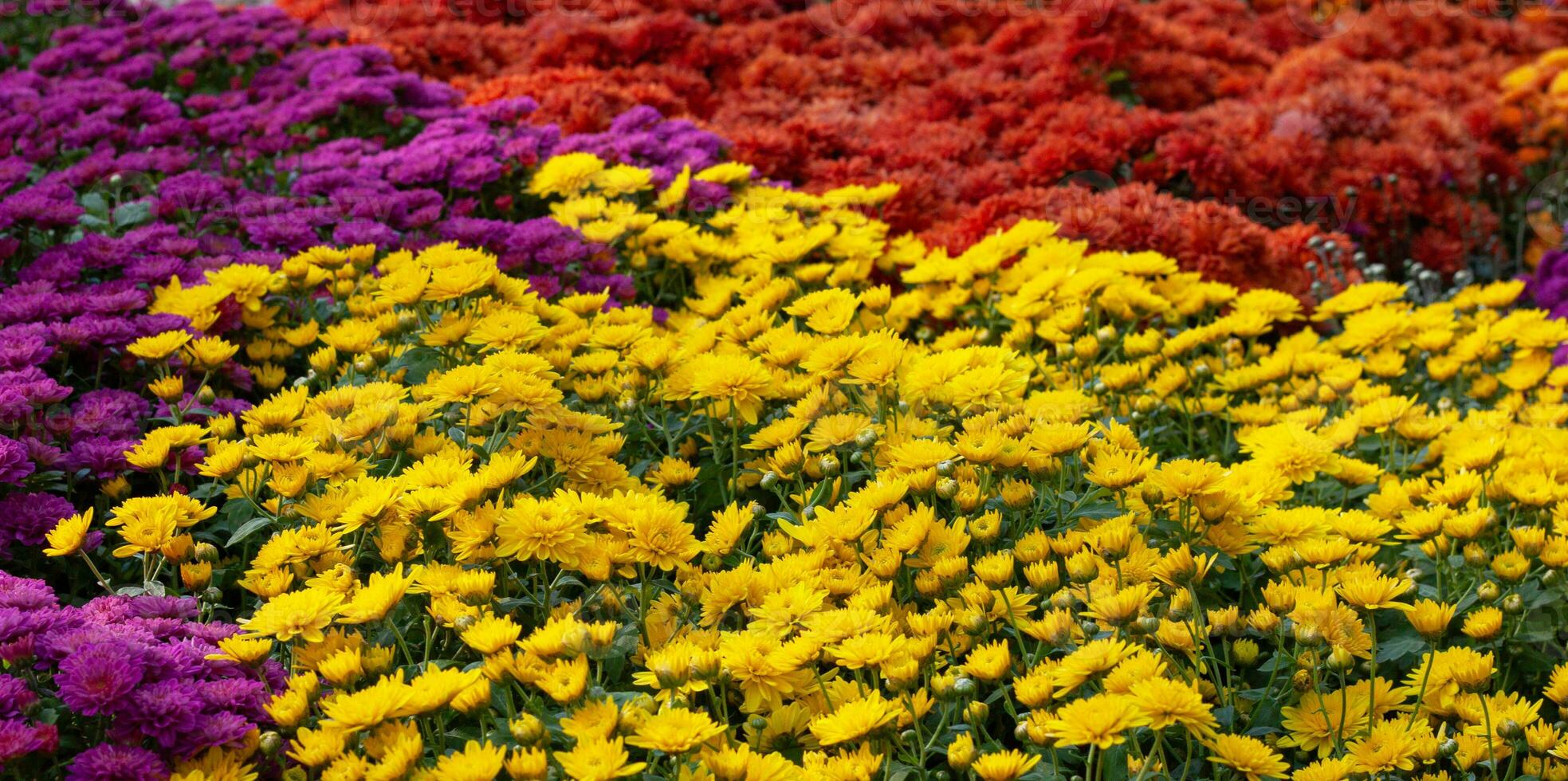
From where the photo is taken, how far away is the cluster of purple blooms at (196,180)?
2371mm

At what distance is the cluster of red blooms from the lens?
3969mm

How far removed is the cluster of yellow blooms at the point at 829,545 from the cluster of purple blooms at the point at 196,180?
19 centimetres

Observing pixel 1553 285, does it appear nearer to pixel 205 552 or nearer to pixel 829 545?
pixel 829 545

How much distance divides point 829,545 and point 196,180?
83.9 inches

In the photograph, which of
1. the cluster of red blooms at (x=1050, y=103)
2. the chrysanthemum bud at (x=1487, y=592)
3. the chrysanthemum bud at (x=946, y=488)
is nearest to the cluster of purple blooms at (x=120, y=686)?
the chrysanthemum bud at (x=946, y=488)

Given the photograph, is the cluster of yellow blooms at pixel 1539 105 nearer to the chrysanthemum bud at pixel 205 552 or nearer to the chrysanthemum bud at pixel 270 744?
the chrysanthemum bud at pixel 205 552

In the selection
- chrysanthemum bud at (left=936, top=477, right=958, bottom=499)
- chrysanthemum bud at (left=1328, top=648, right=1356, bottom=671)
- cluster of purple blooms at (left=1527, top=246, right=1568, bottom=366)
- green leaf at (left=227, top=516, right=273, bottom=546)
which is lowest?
cluster of purple blooms at (left=1527, top=246, right=1568, bottom=366)

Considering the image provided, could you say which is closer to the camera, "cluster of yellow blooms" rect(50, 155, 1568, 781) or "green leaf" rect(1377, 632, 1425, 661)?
"cluster of yellow blooms" rect(50, 155, 1568, 781)

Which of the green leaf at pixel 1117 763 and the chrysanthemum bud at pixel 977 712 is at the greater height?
the chrysanthemum bud at pixel 977 712

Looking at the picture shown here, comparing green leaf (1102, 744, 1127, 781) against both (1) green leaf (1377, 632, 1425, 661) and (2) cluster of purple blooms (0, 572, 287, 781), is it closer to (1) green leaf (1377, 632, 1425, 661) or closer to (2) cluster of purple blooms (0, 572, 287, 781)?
(1) green leaf (1377, 632, 1425, 661)

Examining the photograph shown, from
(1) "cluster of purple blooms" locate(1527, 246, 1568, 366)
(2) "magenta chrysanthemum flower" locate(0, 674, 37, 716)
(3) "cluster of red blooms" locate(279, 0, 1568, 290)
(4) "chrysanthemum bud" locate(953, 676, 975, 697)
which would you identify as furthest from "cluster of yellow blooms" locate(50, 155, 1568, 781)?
(3) "cluster of red blooms" locate(279, 0, 1568, 290)

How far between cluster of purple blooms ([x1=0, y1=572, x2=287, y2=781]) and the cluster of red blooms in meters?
2.38

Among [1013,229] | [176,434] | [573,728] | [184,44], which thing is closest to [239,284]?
[176,434]

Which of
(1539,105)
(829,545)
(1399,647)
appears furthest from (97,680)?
(1539,105)
